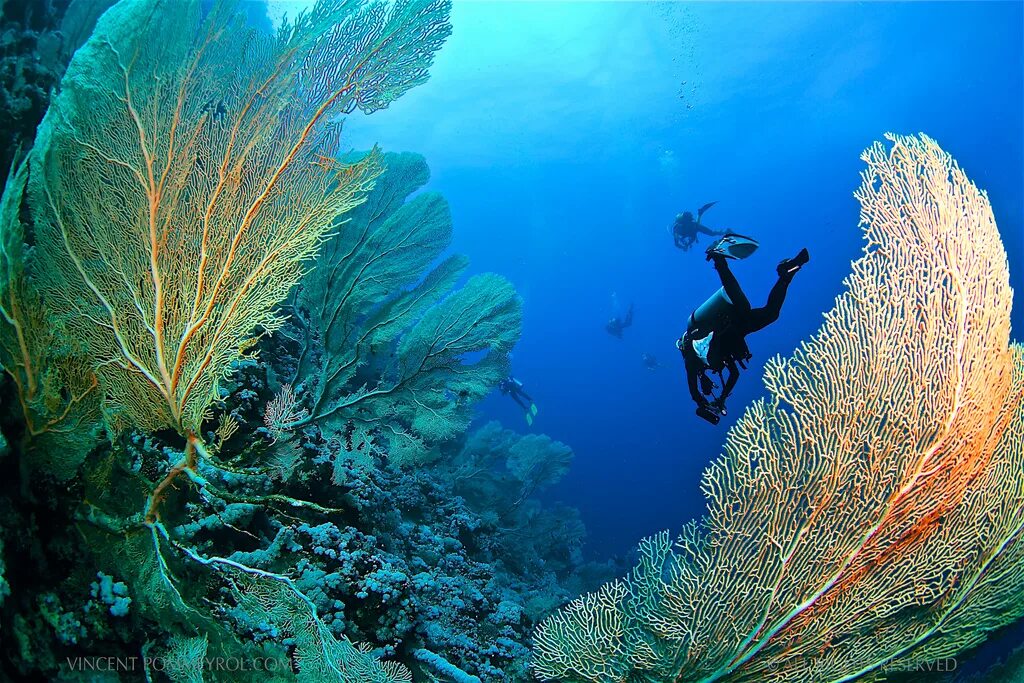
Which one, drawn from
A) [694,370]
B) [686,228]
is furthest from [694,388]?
[686,228]

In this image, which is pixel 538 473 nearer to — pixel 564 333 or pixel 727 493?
pixel 727 493

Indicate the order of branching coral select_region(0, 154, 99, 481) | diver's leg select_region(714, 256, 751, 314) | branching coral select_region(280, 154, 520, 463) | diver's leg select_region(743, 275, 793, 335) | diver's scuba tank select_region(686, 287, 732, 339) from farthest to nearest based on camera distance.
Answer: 1. branching coral select_region(280, 154, 520, 463)
2. diver's scuba tank select_region(686, 287, 732, 339)
3. diver's leg select_region(714, 256, 751, 314)
4. diver's leg select_region(743, 275, 793, 335)
5. branching coral select_region(0, 154, 99, 481)

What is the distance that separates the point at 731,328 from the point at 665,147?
44.3 m

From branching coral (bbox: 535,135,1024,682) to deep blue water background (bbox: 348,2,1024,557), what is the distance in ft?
61.5

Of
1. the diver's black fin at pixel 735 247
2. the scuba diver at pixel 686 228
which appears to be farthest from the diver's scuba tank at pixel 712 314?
the scuba diver at pixel 686 228

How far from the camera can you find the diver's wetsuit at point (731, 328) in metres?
2.49

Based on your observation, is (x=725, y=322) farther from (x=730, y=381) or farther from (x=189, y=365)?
(x=189, y=365)

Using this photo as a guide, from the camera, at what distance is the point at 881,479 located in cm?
225

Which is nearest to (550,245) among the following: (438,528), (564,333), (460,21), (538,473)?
(564,333)

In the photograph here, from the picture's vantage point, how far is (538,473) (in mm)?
9172

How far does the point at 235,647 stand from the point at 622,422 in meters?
48.0

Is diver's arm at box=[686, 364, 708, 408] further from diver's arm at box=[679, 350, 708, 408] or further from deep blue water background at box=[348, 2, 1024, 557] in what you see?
deep blue water background at box=[348, 2, 1024, 557]

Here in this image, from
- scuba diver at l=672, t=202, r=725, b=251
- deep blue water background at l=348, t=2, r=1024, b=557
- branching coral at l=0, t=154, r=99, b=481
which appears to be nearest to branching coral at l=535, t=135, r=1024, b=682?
branching coral at l=0, t=154, r=99, b=481

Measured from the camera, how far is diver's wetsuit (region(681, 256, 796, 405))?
98.1 inches
